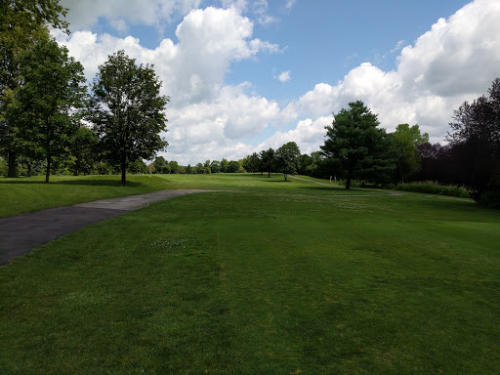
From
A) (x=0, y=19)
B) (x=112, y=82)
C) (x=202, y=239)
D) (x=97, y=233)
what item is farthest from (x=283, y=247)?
(x=112, y=82)

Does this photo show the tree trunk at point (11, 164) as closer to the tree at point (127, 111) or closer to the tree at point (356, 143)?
the tree at point (127, 111)

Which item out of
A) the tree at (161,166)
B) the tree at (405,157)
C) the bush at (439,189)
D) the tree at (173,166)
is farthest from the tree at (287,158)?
the tree at (173,166)

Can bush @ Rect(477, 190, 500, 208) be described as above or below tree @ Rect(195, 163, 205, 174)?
below

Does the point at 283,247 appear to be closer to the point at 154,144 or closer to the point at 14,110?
the point at 154,144

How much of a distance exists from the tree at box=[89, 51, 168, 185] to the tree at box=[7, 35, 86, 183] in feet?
9.42

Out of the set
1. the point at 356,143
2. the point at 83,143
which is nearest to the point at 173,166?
the point at 83,143

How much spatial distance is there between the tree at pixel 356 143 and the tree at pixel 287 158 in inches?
1409

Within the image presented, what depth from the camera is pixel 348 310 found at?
4.54 m

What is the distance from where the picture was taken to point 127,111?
108 feet

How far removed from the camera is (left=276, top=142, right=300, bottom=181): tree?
3189 inches

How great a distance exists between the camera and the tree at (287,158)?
266ft

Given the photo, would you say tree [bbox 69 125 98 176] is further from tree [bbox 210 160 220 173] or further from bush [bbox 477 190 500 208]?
tree [bbox 210 160 220 173]

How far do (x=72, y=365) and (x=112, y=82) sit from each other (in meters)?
35.3

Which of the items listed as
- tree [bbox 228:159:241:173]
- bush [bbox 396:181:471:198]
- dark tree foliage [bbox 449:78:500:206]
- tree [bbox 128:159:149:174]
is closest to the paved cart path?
tree [bbox 128:159:149:174]
